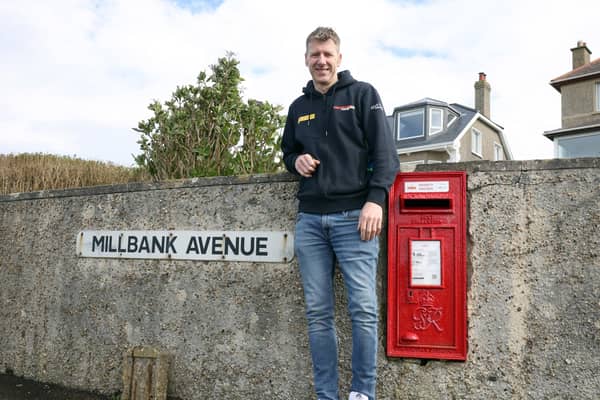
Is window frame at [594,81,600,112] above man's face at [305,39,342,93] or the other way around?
above

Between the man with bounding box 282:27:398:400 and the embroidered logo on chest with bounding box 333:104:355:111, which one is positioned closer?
the man with bounding box 282:27:398:400

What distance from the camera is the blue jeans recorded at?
279 cm

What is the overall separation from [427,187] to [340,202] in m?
0.55

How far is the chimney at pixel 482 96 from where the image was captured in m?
25.6

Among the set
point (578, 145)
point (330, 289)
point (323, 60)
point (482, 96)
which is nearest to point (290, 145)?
point (323, 60)

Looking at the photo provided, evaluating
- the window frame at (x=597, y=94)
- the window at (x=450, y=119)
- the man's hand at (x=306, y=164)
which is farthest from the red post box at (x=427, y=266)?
the window at (x=450, y=119)

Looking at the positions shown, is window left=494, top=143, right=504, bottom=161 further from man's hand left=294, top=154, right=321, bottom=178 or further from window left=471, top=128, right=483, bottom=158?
man's hand left=294, top=154, right=321, bottom=178

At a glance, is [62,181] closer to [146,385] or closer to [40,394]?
[40,394]

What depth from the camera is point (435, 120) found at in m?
22.8

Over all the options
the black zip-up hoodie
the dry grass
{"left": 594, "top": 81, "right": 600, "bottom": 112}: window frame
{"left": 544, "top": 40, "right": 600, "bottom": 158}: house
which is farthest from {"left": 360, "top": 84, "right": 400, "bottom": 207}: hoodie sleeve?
{"left": 594, "top": 81, "right": 600, "bottom": 112}: window frame

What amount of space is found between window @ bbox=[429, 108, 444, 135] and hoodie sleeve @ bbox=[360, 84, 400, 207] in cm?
2034

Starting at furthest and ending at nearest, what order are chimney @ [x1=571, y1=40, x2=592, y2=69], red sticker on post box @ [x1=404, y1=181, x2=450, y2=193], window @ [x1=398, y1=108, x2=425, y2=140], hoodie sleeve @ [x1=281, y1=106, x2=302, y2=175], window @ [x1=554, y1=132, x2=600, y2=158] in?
window @ [x1=398, y1=108, x2=425, y2=140]
chimney @ [x1=571, y1=40, x2=592, y2=69]
window @ [x1=554, y1=132, x2=600, y2=158]
hoodie sleeve @ [x1=281, y1=106, x2=302, y2=175]
red sticker on post box @ [x1=404, y1=181, x2=450, y2=193]

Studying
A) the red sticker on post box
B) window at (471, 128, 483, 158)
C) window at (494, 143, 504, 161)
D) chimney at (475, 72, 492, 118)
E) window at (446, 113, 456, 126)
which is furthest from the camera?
window at (494, 143, 504, 161)

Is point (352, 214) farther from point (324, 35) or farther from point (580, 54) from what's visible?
point (580, 54)
